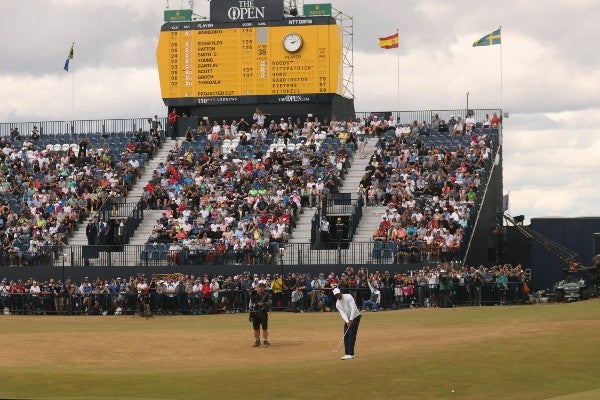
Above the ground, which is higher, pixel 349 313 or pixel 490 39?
pixel 490 39

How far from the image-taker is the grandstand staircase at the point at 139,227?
54.5 m

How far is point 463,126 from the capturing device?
59469 millimetres

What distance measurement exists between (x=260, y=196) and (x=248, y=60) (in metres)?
9.89

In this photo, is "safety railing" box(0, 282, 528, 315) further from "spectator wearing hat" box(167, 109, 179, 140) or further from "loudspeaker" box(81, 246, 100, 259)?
"spectator wearing hat" box(167, 109, 179, 140)

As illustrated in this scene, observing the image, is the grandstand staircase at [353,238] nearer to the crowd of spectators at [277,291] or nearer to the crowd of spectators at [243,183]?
the crowd of spectators at [243,183]

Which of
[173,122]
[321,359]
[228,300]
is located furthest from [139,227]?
A: [321,359]

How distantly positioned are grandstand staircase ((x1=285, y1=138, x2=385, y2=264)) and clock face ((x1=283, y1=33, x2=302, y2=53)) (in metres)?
6.72

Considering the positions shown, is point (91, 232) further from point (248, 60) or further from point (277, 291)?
point (248, 60)

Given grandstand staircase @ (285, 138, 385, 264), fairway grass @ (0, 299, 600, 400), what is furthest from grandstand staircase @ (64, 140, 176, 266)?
fairway grass @ (0, 299, 600, 400)

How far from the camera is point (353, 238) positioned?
5275 centimetres

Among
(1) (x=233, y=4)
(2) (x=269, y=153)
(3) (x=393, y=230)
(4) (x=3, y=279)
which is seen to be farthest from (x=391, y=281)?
(1) (x=233, y=4)

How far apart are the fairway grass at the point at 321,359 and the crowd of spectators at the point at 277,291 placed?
410cm

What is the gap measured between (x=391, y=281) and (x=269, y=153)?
13.7m

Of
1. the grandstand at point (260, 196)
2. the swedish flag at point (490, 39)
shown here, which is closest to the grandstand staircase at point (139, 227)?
the grandstand at point (260, 196)
